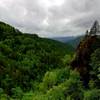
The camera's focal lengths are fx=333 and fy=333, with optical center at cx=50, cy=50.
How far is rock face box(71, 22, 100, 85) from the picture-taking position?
34.9 m

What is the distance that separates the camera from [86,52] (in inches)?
1415

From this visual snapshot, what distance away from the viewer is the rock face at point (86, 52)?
34.9 m

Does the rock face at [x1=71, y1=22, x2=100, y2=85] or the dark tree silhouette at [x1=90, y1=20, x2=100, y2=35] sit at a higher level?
the dark tree silhouette at [x1=90, y1=20, x2=100, y2=35]

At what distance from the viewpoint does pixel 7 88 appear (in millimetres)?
114938

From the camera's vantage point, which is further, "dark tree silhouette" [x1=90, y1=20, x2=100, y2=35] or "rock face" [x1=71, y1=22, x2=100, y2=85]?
"rock face" [x1=71, y1=22, x2=100, y2=85]

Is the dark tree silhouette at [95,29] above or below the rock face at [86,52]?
above

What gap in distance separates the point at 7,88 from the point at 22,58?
68.2 m

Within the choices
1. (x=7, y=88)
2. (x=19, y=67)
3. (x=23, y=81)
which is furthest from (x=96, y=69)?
(x=19, y=67)

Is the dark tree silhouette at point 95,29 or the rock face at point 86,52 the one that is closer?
the dark tree silhouette at point 95,29

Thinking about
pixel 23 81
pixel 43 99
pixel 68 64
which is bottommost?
pixel 23 81

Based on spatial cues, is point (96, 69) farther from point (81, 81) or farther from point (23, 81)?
point (23, 81)

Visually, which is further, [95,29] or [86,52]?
[86,52]

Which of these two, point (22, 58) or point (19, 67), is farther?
point (22, 58)

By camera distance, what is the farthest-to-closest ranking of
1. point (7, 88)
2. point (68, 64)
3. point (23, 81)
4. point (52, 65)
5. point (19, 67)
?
point (52, 65) → point (19, 67) → point (23, 81) → point (7, 88) → point (68, 64)
